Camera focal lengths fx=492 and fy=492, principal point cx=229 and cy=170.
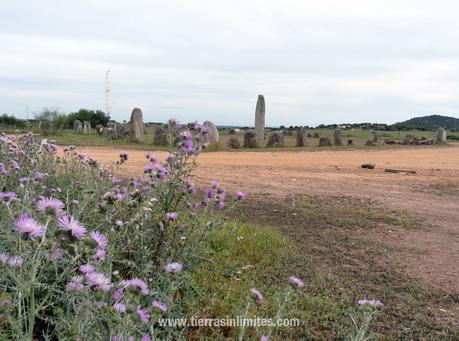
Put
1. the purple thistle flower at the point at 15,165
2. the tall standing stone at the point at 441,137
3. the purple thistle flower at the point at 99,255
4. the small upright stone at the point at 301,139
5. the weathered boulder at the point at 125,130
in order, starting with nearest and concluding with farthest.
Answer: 1. the purple thistle flower at the point at 99,255
2. the purple thistle flower at the point at 15,165
3. the weathered boulder at the point at 125,130
4. the small upright stone at the point at 301,139
5. the tall standing stone at the point at 441,137

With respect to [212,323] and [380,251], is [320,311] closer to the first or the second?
[212,323]

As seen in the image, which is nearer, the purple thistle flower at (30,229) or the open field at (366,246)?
the purple thistle flower at (30,229)

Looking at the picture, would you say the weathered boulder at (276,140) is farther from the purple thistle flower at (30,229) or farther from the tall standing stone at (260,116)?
the purple thistle flower at (30,229)

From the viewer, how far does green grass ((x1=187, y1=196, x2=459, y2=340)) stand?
9.46 ft

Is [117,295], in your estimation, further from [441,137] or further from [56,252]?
[441,137]

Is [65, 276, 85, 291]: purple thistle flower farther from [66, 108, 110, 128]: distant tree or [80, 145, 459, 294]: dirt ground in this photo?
[66, 108, 110, 128]: distant tree

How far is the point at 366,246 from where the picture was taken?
458 cm

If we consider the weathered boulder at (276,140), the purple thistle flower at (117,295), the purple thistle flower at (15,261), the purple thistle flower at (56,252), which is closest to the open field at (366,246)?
the purple thistle flower at (117,295)

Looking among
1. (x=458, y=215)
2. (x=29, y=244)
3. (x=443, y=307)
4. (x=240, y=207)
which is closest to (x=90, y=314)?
(x=29, y=244)

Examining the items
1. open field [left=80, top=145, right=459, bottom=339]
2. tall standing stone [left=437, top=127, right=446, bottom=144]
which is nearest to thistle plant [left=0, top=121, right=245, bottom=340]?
open field [left=80, top=145, right=459, bottom=339]

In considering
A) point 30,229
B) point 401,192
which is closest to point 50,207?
point 30,229

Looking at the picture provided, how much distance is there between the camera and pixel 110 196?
233cm

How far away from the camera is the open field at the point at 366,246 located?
311 cm

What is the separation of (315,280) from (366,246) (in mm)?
1141
